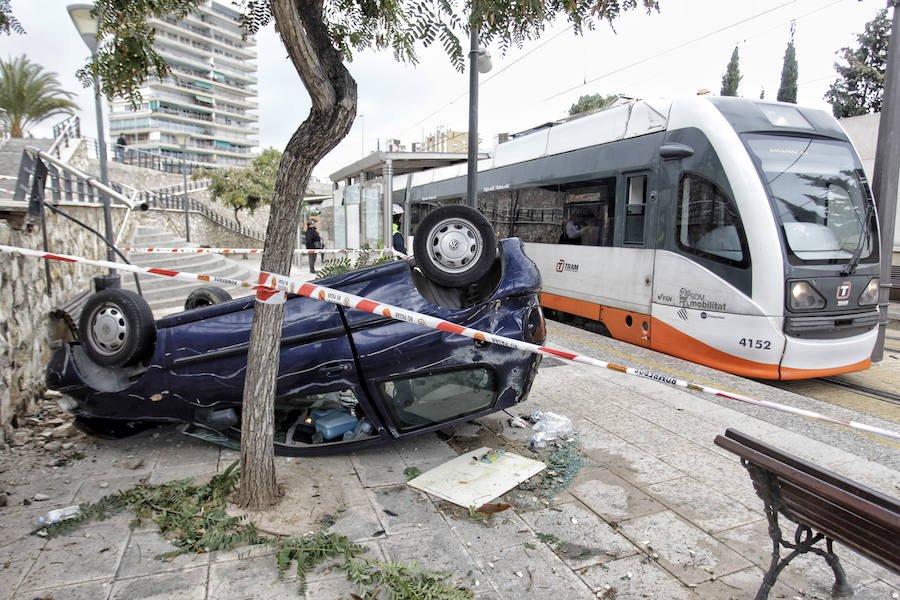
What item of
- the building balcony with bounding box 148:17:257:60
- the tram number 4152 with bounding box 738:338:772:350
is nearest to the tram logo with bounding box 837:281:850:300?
the tram number 4152 with bounding box 738:338:772:350

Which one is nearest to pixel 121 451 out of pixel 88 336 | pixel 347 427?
pixel 88 336

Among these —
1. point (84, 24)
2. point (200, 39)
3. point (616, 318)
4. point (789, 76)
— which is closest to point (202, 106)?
point (200, 39)

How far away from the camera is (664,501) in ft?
10.9

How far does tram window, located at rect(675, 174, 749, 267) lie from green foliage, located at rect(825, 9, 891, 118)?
29.4m

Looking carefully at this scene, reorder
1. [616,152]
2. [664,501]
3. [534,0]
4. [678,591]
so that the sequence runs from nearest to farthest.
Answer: [678,591], [534,0], [664,501], [616,152]

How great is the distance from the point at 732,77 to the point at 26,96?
153ft

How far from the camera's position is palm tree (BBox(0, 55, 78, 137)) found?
24.9 m

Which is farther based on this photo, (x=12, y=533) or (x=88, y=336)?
(x=88, y=336)

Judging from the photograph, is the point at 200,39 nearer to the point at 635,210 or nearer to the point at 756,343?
the point at 635,210

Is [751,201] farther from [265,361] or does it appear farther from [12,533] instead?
[12,533]

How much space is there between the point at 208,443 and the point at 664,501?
3.21 m

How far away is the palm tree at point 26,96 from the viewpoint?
81.7 ft

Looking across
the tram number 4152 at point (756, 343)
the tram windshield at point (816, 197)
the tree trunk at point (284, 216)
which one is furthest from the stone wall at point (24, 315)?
the tram windshield at point (816, 197)

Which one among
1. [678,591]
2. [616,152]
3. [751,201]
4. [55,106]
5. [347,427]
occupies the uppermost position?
[55,106]
